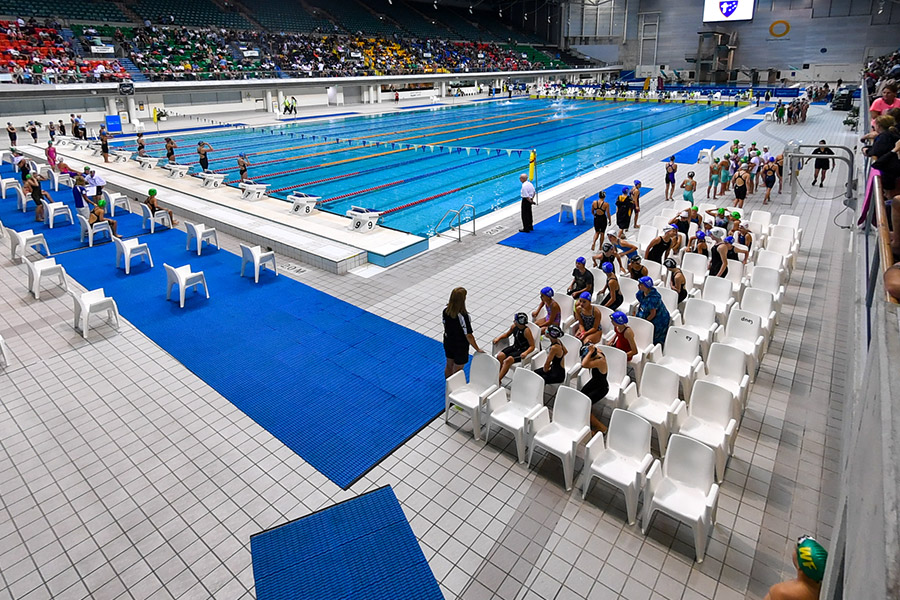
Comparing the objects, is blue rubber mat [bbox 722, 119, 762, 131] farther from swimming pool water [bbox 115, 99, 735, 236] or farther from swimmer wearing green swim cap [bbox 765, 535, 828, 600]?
swimmer wearing green swim cap [bbox 765, 535, 828, 600]

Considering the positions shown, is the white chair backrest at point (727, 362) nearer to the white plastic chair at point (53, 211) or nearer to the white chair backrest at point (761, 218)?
the white chair backrest at point (761, 218)

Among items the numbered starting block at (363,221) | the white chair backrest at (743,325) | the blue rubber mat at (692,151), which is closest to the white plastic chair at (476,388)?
the white chair backrest at (743,325)

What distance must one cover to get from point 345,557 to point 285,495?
2.85ft

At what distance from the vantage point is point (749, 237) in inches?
324

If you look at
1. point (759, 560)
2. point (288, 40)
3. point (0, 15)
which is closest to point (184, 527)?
point (759, 560)

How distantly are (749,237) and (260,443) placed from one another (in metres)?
7.39

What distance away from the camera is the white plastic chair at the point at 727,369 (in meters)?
5.12

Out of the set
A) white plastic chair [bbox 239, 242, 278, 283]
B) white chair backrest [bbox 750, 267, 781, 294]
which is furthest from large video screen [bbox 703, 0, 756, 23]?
white plastic chair [bbox 239, 242, 278, 283]

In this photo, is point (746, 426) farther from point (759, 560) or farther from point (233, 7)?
point (233, 7)

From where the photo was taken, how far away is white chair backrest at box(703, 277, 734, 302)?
681 cm

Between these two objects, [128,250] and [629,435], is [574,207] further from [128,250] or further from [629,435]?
[128,250]

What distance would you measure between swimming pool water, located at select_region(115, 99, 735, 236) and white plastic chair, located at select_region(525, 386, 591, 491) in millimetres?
7830

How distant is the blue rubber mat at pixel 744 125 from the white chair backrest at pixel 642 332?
23720 mm

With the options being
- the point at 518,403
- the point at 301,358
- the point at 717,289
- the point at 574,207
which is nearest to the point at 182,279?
the point at 301,358
